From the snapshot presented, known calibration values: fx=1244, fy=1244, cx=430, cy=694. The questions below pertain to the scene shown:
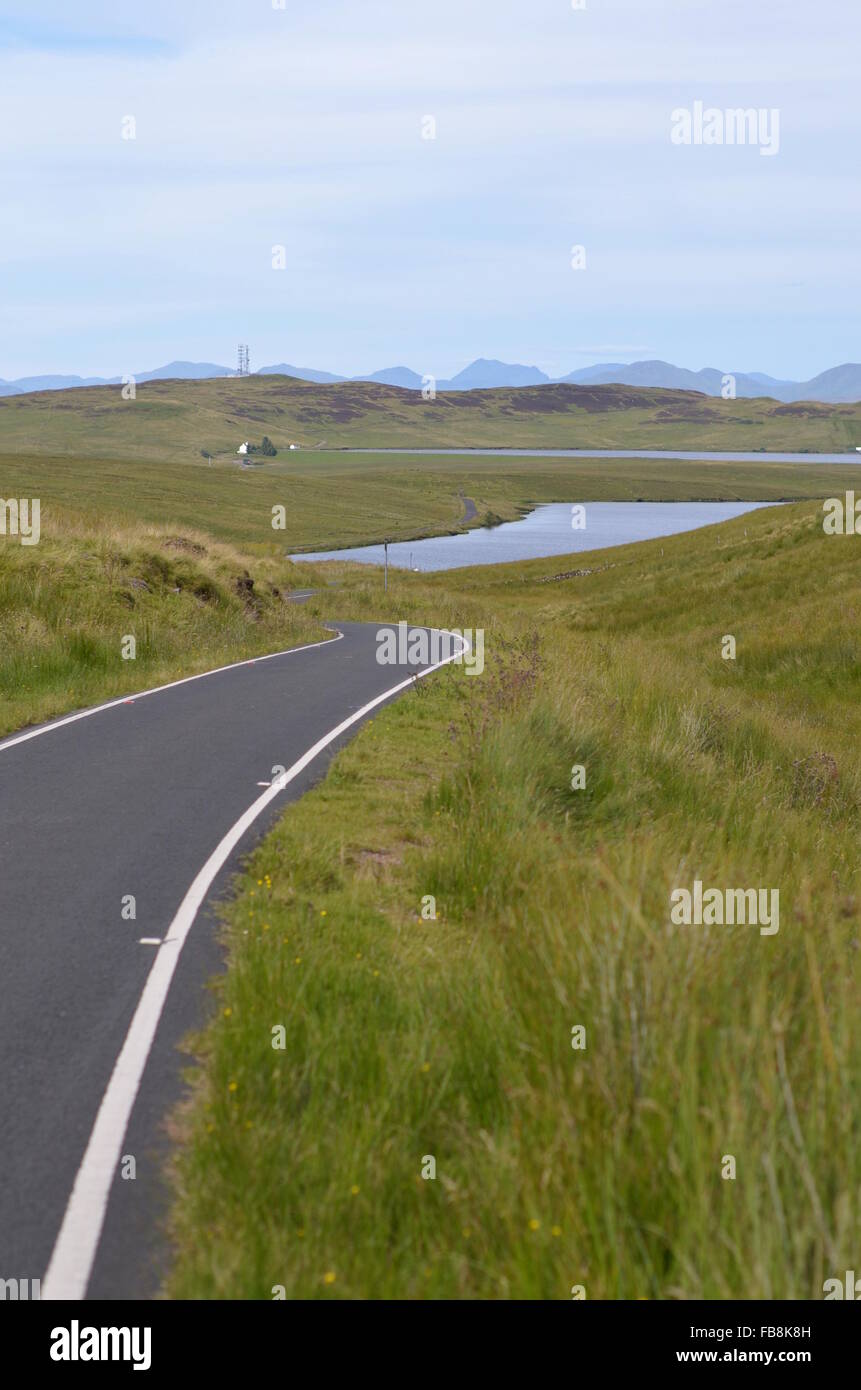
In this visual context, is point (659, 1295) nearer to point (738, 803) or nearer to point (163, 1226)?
point (163, 1226)

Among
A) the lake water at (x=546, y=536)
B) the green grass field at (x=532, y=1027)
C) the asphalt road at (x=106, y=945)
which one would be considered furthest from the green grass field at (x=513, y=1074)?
the lake water at (x=546, y=536)

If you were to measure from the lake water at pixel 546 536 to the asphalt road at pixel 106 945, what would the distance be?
224 feet

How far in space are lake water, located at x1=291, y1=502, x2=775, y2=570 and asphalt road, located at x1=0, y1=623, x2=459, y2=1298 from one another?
224ft

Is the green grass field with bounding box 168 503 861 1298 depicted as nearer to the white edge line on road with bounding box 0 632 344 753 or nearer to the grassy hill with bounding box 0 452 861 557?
the white edge line on road with bounding box 0 632 344 753

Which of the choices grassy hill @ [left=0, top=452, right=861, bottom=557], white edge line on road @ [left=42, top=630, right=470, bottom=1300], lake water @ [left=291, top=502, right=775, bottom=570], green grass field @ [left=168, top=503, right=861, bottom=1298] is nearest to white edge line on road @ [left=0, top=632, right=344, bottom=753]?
green grass field @ [left=168, top=503, right=861, bottom=1298]

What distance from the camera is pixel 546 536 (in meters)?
123

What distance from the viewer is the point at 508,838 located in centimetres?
823

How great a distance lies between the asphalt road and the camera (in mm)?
4445

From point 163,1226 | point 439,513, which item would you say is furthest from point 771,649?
point 439,513

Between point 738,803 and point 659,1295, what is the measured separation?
8629 mm

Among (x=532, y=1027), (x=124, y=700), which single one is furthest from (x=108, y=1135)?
(x=124, y=700)

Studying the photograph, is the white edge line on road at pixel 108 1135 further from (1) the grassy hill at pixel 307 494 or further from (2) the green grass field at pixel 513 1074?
(1) the grassy hill at pixel 307 494
